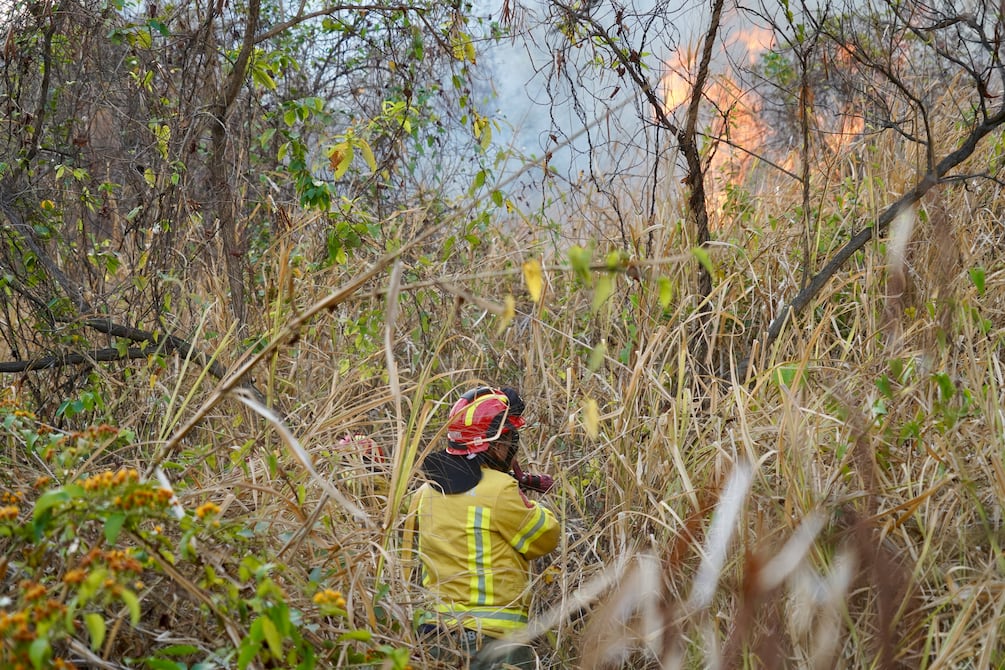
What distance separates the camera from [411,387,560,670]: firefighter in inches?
116

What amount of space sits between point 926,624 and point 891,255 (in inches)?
66.6

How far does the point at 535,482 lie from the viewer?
3377 mm

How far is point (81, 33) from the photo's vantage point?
13.1 ft

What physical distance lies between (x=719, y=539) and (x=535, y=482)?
0.79 metres

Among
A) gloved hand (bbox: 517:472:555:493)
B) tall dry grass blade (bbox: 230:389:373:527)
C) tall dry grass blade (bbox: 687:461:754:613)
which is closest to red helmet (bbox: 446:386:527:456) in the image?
gloved hand (bbox: 517:472:555:493)

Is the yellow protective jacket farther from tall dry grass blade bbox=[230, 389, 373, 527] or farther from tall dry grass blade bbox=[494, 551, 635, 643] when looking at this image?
tall dry grass blade bbox=[230, 389, 373, 527]

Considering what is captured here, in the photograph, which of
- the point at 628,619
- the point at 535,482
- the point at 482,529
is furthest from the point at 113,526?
the point at 535,482

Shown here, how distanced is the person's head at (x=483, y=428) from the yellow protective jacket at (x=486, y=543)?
0.08 m

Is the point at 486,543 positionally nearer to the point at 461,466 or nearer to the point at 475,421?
the point at 461,466

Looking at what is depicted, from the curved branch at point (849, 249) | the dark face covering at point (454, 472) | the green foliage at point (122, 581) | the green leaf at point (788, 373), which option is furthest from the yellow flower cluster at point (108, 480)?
the curved branch at point (849, 249)

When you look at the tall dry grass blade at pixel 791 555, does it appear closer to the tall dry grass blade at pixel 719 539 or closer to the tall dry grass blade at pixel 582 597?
the tall dry grass blade at pixel 719 539

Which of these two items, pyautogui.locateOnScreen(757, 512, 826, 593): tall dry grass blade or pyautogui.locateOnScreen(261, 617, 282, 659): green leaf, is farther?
pyautogui.locateOnScreen(757, 512, 826, 593): tall dry grass blade

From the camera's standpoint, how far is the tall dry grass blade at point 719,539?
2.73 metres

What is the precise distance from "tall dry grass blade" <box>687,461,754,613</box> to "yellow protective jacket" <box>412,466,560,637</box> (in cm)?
54
